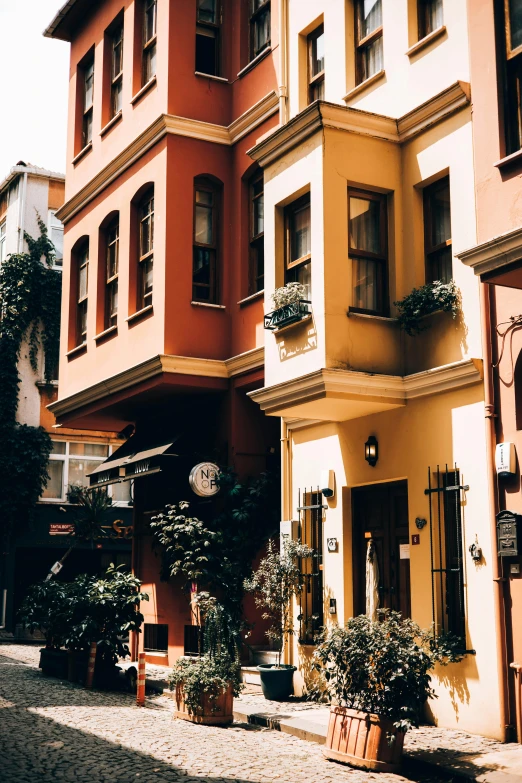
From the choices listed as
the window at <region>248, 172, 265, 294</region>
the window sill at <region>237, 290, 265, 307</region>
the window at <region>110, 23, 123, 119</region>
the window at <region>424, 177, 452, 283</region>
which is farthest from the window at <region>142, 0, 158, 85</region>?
the window at <region>424, 177, 452, 283</region>

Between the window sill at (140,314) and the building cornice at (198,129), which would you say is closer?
the building cornice at (198,129)

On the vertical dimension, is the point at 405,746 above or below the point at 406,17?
below

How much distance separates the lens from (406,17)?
13.1 m

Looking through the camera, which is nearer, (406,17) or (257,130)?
(406,17)

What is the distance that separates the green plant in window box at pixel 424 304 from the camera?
466 inches

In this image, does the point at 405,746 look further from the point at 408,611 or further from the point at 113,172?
the point at 113,172

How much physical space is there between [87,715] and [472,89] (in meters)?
8.56

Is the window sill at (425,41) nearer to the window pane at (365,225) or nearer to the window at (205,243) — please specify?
the window pane at (365,225)

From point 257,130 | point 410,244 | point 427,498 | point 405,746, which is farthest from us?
point 257,130

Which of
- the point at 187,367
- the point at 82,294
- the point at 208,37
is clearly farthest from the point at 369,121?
the point at 82,294

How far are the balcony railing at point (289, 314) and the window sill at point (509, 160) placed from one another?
129 inches

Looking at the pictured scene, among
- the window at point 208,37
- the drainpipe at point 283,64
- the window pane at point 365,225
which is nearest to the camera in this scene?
the window pane at point 365,225

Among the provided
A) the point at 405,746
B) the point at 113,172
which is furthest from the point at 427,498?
the point at 113,172

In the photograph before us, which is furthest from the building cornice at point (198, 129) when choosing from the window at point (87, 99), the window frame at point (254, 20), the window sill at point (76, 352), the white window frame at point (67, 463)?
the white window frame at point (67, 463)
